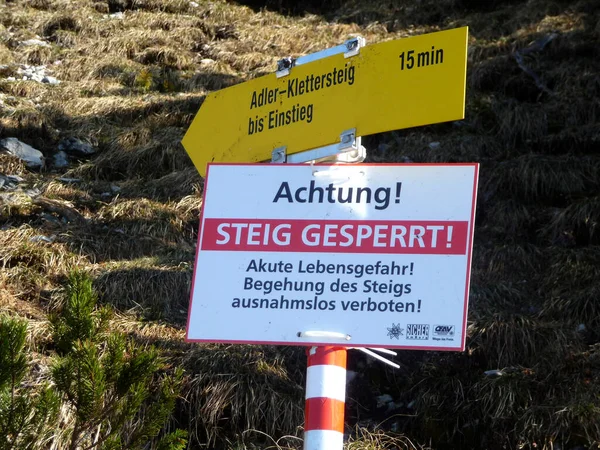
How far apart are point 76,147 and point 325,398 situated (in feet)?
18.8

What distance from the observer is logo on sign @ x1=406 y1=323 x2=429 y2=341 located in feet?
10.9

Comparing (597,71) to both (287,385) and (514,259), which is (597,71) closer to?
(514,259)

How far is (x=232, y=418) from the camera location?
5488mm

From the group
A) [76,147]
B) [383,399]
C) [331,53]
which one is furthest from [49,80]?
[331,53]

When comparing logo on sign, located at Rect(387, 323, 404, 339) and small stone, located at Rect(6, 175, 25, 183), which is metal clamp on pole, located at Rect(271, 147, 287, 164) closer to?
logo on sign, located at Rect(387, 323, 404, 339)

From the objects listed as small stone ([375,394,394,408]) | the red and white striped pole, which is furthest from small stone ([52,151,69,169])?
the red and white striped pole

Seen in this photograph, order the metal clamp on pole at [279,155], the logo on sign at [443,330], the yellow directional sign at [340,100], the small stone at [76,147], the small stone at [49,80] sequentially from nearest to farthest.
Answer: the logo on sign at [443,330] → the yellow directional sign at [340,100] → the metal clamp on pole at [279,155] → the small stone at [76,147] → the small stone at [49,80]

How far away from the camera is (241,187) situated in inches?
149

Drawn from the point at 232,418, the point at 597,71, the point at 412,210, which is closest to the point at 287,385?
the point at 232,418

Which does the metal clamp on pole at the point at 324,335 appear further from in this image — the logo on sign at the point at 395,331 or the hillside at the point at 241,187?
the hillside at the point at 241,187

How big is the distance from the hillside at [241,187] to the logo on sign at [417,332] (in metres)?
1.94

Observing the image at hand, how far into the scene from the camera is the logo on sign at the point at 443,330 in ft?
10.9

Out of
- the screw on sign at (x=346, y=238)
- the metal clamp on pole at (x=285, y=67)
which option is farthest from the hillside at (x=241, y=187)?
the metal clamp on pole at (x=285, y=67)

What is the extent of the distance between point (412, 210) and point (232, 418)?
95.0 inches
